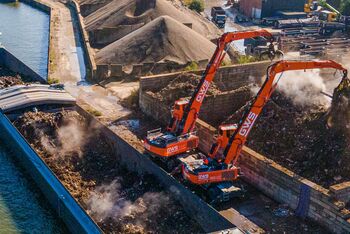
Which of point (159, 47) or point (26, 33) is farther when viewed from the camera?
point (26, 33)

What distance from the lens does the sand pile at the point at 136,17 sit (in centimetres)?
3497

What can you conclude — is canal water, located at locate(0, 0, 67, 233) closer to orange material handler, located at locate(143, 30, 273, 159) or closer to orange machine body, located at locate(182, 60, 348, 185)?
orange material handler, located at locate(143, 30, 273, 159)

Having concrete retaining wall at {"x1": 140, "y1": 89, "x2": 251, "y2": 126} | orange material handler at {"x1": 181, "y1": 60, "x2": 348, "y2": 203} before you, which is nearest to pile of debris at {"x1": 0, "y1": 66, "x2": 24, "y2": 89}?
concrete retaining wall at {"x1": 140, "y1": 89, "x2": 251, "y2": 126}

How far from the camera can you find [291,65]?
49.3ft

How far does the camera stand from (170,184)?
15.2 meters

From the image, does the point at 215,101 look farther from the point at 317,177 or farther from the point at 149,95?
the point at 317,177

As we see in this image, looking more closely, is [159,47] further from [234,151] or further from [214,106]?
[234,151]

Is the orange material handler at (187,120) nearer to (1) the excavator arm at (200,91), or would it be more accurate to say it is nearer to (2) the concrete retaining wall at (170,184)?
(1) the excavator arm at (200,91)

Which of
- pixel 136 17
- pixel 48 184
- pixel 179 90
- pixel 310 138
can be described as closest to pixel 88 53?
pixel 136 17

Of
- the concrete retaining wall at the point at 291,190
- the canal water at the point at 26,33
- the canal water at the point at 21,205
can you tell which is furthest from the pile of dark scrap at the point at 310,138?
the canal water at the point at 26,33

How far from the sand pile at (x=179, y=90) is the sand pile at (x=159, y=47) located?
16.6 ft

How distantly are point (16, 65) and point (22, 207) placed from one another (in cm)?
1425

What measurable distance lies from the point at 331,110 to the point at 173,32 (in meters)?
13.7

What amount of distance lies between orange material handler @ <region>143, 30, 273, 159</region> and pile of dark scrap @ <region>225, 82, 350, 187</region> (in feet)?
7.82
